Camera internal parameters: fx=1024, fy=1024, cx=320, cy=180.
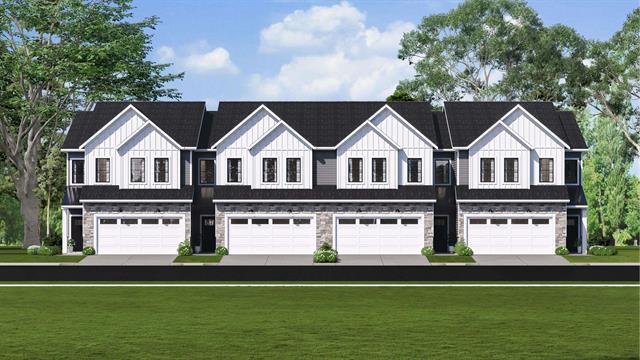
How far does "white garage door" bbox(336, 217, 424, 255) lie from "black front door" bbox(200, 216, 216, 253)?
7.82 m

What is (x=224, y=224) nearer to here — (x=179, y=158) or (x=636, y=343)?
(x=179, y=158)

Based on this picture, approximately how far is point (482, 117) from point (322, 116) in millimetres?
10096

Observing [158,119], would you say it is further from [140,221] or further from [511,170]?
[511,170]

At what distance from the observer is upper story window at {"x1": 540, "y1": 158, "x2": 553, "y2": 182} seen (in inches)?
2421

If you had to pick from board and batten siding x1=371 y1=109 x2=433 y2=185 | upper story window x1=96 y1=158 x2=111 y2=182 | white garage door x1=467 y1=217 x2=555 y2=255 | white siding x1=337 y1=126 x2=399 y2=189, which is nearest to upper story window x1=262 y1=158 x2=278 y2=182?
white siding x1=337 y1=126 x2=399 y2=189

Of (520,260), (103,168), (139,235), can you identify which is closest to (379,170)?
(520,260)

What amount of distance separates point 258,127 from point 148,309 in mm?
32684

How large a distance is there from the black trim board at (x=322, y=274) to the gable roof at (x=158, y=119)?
1899 cm

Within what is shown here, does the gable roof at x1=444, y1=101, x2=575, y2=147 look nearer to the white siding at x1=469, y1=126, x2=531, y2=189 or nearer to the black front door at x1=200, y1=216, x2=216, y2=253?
the white siding at x1=469, y1=126, x2=531, y2=189

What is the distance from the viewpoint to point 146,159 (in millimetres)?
61562

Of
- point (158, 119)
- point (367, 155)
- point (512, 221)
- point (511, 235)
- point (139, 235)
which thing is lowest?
point (511, 235)

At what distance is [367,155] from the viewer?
61.3m

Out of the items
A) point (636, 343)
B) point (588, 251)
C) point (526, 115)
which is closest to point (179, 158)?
point (526, 115)

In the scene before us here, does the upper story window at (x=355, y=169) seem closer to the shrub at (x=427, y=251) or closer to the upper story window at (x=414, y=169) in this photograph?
the upper story window at (x=414, y=169)
